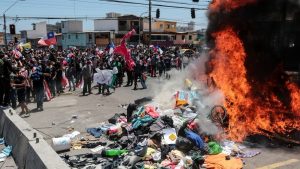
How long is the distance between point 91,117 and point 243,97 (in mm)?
5588

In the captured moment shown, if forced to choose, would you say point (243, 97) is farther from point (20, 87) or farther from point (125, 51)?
point (125, 51)

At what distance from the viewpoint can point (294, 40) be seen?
36.4 ft

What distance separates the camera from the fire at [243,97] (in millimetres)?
10633

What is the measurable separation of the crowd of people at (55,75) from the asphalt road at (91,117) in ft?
2.05

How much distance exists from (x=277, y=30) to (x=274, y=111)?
2.52m

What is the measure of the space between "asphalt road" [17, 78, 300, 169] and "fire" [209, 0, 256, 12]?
4.66m

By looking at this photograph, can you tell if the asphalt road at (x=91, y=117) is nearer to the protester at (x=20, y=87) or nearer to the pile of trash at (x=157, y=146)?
the pile of trash at (x=157, y=146)

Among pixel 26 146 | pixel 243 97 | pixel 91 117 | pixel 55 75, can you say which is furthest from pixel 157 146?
pixel 55 75

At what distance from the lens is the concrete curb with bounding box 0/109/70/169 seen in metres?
6.21

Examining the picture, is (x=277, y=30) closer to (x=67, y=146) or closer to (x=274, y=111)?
(x=274, y=111)

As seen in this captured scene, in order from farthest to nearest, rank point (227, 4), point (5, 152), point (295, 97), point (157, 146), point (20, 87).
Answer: point (20, 87) < point (227, 4) < point (295, 97) < point (157, 146) < point (5, 152)

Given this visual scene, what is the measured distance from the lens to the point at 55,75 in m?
17.8

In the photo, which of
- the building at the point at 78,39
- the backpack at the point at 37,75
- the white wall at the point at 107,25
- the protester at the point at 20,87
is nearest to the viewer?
the protester at the point at 20,87

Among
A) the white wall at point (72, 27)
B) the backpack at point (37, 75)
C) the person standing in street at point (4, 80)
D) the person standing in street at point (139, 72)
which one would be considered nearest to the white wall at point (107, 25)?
the white wall at point (72, 27)
